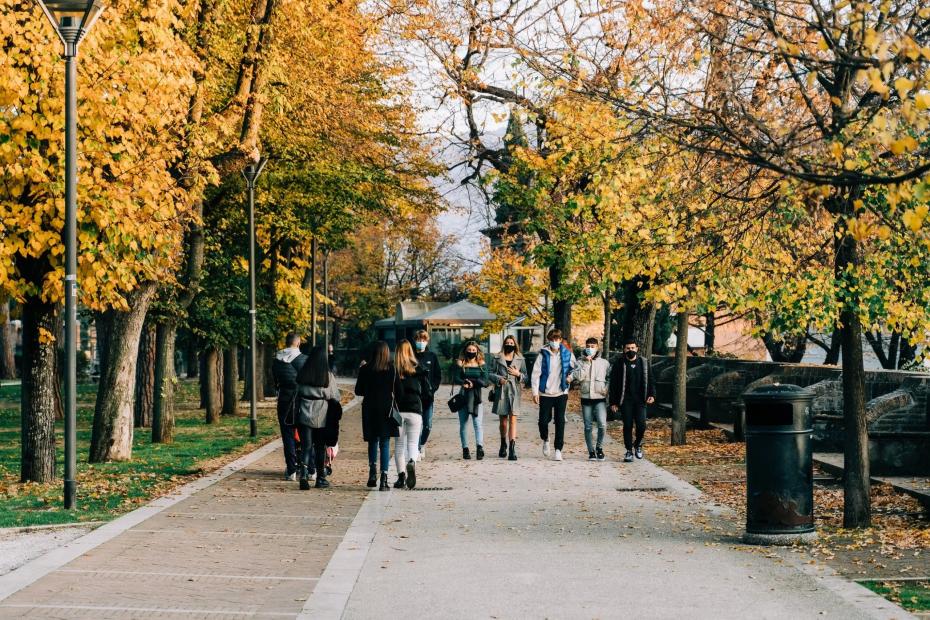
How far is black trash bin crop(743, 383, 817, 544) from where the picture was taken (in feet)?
32.2

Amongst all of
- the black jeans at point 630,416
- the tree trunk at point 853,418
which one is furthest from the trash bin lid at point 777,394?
the black jeans at point 630,416

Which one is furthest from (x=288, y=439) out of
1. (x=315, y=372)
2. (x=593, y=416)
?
(x=593, y=416)

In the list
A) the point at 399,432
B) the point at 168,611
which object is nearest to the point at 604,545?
the point at 168,611

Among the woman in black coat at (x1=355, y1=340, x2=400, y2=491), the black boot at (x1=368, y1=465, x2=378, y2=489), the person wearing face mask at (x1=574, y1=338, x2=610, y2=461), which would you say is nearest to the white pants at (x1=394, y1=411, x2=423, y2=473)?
the woman in black coat at (x1=355, y1=340, x2=400, y2=491)

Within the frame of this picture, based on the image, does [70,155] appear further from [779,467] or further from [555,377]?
[555,377]

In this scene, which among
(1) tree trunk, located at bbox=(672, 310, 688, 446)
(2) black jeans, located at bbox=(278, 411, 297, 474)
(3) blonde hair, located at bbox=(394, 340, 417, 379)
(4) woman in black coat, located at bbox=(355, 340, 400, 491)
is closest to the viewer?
(4) woman in black coat, located at bbox=(355, 340, 400, 491)

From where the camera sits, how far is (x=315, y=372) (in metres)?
14.6

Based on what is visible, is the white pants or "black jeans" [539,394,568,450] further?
"black jeans" [539,394,568,450]

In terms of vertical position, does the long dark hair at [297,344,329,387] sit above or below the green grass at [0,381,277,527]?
above

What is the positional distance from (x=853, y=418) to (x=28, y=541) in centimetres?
729

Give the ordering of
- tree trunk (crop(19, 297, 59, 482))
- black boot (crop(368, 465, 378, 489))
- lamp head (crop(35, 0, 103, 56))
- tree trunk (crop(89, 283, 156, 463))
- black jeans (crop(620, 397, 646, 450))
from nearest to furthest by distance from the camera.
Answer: lamp head (crop(35, 0, 103, 56)), black boot (crop(368, 465, 378, 489)), tree trunk (crop(19, 297, 59, 482)), black jeans (crop(620, 397, 646, 450)), tree trunk (crop(89, 283, 156, 463))

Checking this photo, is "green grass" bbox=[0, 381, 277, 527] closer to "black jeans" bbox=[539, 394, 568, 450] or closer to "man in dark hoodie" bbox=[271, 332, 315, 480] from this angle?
"man in dark hoodie" bbox=[271, 332, 315, 480]

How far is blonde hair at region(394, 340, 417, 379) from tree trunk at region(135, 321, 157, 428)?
10453 millimetres

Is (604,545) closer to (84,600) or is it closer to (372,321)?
(84,600)
